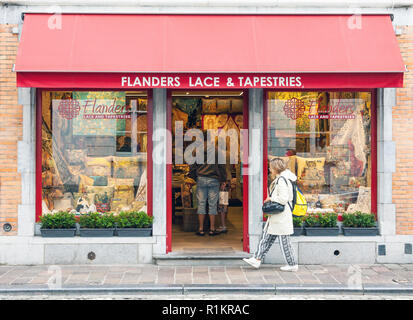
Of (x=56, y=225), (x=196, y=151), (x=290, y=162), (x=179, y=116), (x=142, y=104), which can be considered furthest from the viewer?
(x=179, y=116)

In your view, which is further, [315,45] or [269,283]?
[315,45]

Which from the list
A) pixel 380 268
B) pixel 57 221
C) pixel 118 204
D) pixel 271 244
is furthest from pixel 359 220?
pixel 57 221

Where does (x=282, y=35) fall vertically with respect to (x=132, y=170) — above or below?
above

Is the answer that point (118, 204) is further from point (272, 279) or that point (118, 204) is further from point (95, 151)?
point (272, 279)

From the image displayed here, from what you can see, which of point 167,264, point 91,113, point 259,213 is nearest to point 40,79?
point 91,113

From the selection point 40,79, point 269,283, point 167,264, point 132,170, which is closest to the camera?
point 269,283

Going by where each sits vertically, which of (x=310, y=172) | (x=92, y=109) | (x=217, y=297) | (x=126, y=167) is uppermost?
(x=92, y=109)

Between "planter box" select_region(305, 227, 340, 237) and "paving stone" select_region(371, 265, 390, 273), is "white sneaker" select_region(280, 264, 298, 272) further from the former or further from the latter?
"paving stone" select_region(371, 265, 390, 273)

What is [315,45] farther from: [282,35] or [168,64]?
[168,64]

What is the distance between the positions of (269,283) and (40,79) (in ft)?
16.5

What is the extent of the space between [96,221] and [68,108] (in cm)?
224

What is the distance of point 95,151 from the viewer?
959cm

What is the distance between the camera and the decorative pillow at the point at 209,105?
12781 millimetres

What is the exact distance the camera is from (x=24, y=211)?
9.05m
